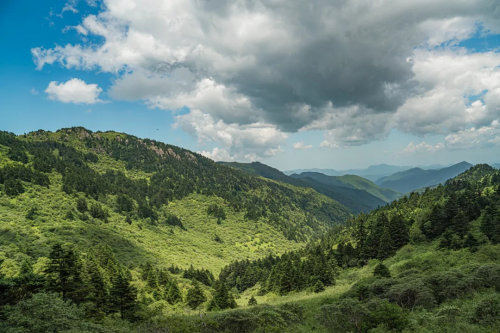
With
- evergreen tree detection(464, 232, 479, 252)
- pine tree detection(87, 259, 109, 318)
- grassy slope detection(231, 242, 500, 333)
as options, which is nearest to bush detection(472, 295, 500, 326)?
grassy slope detection(231, 242, 500, 333)

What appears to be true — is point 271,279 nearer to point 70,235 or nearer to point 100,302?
point 100,302

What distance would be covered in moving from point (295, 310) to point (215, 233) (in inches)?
6167

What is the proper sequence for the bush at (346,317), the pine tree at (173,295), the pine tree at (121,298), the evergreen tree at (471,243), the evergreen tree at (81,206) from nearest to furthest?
the bush at (346,317) < the pine tree at (121,298) < the evergreen tree at (471,243) < the pine tree at (173,295) < the evergreen tree at (81,206)

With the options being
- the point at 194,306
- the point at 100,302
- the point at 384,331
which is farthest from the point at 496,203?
the point at 100,302

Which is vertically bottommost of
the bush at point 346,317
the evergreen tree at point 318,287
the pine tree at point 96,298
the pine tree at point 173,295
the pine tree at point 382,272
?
the evergreen tree at point 318,287

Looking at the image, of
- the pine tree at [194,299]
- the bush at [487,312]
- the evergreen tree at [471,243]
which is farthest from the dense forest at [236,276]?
the pine tree at [194,299]

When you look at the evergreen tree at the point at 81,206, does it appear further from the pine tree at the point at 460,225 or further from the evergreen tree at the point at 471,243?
the evergreen tree at the point at 471,243

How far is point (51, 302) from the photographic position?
75.4 ft

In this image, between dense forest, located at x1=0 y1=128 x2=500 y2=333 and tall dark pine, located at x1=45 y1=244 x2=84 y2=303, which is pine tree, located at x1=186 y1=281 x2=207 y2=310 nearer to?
dense forest, located at x1=0 y1=128 x2=500 y2=333

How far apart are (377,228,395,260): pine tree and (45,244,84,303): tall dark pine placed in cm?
6883

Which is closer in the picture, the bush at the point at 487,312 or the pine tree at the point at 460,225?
the bush at the point at 487,312

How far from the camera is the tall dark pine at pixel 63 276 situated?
31.9 meters

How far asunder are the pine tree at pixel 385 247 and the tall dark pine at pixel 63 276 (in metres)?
68.8

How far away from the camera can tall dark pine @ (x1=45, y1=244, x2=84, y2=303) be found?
105 ft
